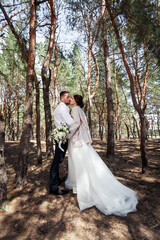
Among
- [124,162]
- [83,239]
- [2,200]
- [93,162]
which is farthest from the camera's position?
[124,162]

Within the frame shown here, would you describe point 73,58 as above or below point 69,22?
above

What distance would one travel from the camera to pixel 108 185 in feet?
10.4

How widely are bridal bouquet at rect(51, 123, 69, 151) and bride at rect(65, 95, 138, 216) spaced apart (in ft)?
0.59

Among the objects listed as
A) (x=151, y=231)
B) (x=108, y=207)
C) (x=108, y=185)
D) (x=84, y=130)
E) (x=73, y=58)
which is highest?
(x=73, y=58)

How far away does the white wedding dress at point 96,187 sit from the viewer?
2.86m

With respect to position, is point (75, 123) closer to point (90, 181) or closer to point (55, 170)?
point (55, 170)

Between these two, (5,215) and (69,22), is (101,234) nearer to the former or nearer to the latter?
(5,215)

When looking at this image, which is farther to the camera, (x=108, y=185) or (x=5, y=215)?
(x=108, y=185)

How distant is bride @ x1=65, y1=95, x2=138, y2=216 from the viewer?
2887mm

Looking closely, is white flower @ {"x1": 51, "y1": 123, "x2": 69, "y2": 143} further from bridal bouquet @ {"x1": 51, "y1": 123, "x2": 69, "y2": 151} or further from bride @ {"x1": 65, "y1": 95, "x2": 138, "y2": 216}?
bride @ {"x1": 65, "y1": 95, "x2": 138, "y2": 216}

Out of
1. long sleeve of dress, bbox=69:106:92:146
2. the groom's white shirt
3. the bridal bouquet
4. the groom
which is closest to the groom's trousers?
the groom

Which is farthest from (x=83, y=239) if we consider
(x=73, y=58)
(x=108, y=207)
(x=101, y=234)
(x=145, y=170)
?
(x=73, y=58)

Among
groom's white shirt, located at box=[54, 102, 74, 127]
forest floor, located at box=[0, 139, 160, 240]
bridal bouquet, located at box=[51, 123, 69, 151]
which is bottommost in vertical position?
forest floor, located at box=[0, 139, 160, 240]

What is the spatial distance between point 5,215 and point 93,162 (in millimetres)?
1940
